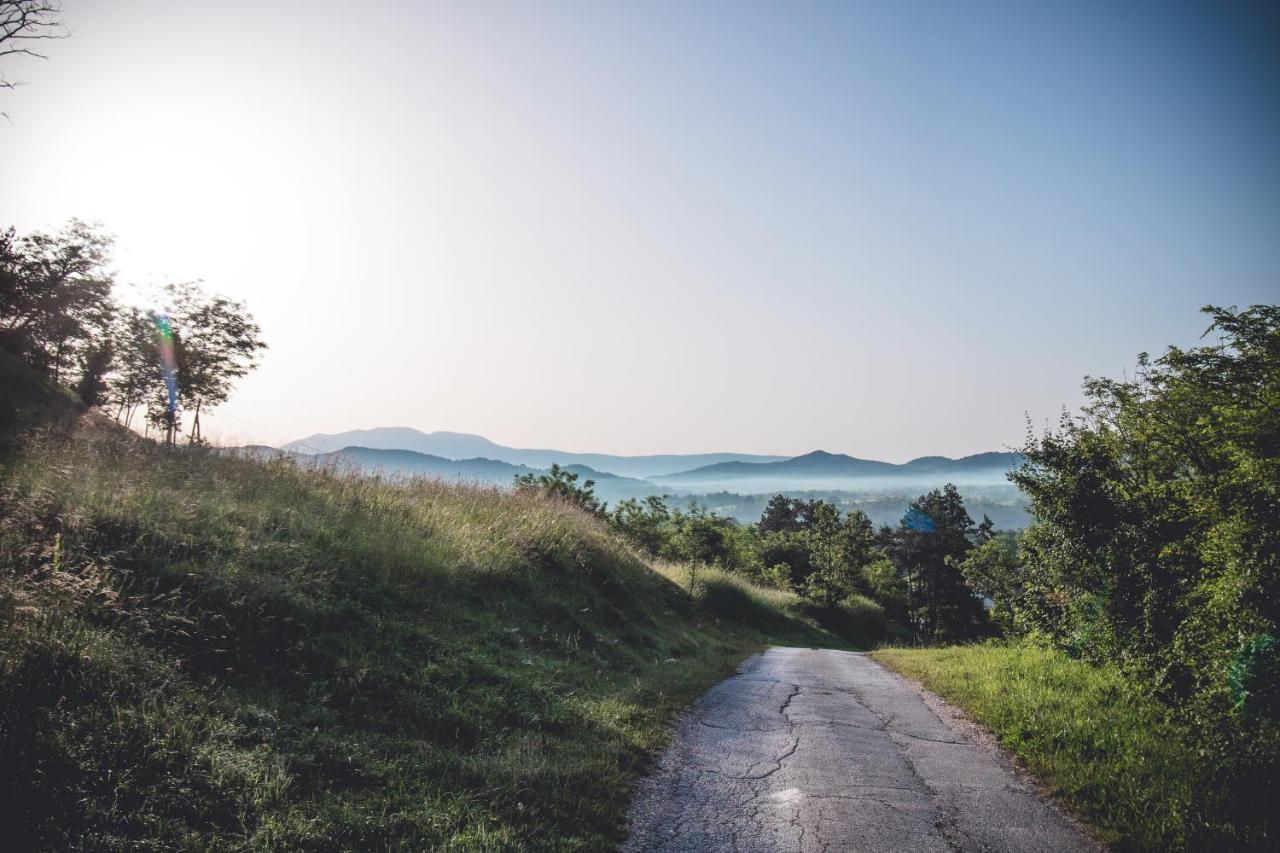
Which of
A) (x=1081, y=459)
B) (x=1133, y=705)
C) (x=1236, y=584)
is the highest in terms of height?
(x=1081, y=459)

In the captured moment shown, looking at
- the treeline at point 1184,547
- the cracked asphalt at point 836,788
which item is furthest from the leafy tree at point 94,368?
the treeline at point 1184,547

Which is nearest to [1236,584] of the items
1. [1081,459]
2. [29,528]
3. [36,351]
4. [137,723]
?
[1081,459]

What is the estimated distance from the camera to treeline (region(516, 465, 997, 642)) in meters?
37.0

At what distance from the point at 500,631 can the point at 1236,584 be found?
9198mm

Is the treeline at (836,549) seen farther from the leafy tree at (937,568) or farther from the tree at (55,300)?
the tree at (55,300)

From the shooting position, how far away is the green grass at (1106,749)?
15.3 feet

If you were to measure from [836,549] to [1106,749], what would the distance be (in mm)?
40023

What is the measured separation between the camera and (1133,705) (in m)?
7.45

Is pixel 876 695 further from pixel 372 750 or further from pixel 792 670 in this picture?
pixel 372 750

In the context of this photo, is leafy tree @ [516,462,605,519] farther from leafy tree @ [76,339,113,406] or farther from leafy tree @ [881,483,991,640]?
leafy tree @ [881,483,991,640]

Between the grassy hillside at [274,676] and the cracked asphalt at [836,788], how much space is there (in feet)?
1.86

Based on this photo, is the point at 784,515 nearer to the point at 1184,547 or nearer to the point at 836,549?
the point at 836,549

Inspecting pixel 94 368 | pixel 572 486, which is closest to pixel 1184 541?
pixel 572 486

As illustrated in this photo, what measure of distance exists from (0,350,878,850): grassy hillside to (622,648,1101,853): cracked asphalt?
0.57 m
